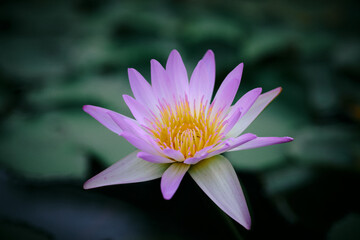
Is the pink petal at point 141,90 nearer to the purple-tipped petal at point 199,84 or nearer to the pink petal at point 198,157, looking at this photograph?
the purple-tipped petal at point 199,84

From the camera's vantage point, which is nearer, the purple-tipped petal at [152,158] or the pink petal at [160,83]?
the purple-tipped petal at [152,158]

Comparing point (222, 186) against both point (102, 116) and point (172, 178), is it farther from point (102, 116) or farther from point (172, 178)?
point (102, 116)

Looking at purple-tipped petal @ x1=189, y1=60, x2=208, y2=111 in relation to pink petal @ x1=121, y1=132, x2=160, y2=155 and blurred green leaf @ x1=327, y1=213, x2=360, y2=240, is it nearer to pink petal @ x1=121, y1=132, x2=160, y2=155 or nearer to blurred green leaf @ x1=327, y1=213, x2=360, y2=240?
pink petal @ x1=121, y1=132, x2=160, y2=155

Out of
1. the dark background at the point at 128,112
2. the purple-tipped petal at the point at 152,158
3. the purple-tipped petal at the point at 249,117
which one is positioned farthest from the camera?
the dark background at the point at 128,112

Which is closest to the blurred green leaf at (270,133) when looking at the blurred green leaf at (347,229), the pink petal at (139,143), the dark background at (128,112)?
the dark background at (128,112)

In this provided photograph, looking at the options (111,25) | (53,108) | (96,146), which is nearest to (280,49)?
(111,25)
